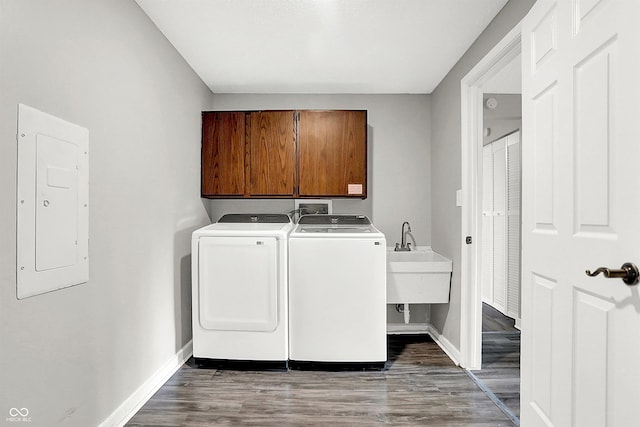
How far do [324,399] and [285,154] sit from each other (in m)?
1.88

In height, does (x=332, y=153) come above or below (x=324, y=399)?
above

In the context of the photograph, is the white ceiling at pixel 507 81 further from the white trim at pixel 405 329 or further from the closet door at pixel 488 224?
the white trim at pixel 405 329

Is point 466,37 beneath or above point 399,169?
above

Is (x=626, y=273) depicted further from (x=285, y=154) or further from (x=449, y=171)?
(x=285, y=154)

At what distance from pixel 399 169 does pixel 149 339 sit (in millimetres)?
2470

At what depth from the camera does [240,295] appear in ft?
8.69

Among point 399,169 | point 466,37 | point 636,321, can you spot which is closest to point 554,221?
point 636,321

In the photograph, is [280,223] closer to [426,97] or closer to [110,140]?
[110,140]

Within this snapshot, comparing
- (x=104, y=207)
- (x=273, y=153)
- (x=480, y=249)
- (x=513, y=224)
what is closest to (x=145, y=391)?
(x=104, y=207)

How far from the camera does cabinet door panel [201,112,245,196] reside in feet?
10.5

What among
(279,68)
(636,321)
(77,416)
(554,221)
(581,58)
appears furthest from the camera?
(279,68)

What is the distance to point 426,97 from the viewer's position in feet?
11.6

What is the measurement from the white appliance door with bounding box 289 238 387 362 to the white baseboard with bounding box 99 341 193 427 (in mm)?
902

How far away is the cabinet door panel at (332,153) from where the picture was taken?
3172mm
